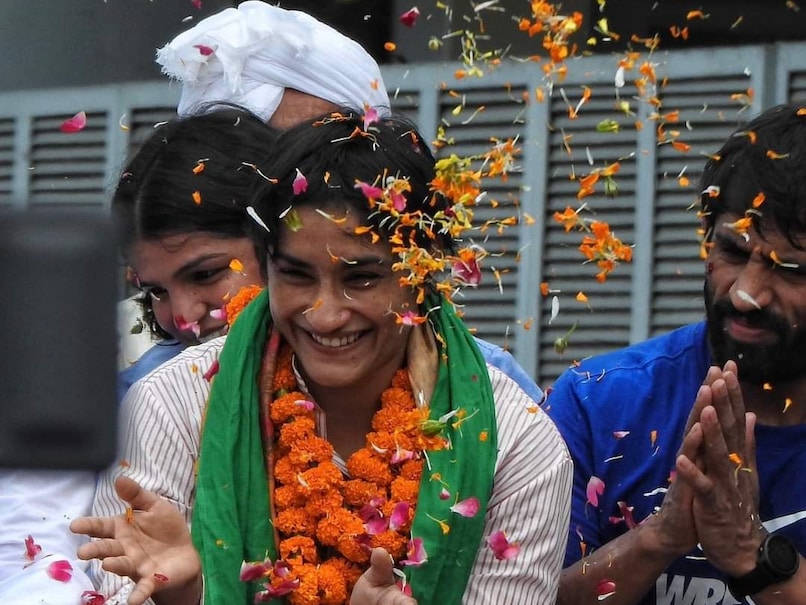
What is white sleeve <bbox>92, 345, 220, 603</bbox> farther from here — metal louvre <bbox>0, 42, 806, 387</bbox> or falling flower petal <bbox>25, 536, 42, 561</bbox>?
metal louvre <bbox>0, 42, 806, 387</bbox>

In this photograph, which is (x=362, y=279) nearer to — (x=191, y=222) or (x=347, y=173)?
(x=347, y=173)

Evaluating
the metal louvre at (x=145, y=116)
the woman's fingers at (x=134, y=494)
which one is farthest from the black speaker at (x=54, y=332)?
the metal louvre at (x=145, y=116)

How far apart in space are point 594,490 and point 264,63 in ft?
5.05

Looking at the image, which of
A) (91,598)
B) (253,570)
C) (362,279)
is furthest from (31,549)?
(362,279)

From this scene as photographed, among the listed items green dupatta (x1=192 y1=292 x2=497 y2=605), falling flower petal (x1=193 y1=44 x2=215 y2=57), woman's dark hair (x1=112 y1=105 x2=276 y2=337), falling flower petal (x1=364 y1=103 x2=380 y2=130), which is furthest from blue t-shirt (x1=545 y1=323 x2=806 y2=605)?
falling flower petal (x1=193 y1=44 x2=215 y2=57)

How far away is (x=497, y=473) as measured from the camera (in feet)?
10.9

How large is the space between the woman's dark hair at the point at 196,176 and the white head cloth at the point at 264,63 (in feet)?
0.75

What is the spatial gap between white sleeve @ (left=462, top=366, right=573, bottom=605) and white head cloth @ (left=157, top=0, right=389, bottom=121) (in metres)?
1.25

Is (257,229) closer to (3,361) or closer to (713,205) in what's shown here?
(713,205)

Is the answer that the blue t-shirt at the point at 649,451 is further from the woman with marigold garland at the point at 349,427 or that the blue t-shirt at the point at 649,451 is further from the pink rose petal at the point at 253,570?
the pink rose petal at the point at 253,570

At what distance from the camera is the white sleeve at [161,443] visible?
10.3ft

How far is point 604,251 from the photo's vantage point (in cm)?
386

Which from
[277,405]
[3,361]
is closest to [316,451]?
[277,405]

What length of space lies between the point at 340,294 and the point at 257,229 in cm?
26
